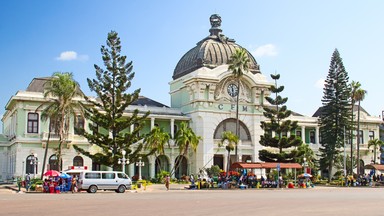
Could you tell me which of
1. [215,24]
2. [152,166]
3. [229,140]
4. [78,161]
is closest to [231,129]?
[229,140]

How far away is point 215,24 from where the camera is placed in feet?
230

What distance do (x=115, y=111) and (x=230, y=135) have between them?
12.9m

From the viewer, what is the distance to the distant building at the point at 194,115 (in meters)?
53.2

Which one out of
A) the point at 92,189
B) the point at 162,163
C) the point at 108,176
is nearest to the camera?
the point at 92,189

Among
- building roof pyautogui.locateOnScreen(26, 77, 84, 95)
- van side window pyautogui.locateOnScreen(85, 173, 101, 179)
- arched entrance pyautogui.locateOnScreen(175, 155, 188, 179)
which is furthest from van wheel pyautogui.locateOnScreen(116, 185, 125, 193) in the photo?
arched entrance pyautogui.locateOnScreen(175, 155, 188, 179)

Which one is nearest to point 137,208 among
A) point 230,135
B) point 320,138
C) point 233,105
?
point 230,135

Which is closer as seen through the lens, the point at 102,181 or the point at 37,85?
the point at 102,181

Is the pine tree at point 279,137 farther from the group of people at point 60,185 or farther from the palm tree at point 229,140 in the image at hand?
the group of people at point 60,185

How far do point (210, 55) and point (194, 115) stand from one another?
822cm

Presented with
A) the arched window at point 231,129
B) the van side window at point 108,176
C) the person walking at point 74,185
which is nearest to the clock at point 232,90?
the arched window at point 231,129

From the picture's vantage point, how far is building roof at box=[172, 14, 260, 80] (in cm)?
6319

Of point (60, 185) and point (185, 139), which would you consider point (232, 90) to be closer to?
point (185, 139)

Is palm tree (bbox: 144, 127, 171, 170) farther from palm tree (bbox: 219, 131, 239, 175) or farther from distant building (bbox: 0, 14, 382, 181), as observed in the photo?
palm tree (bbox: 219, 131, 239, 175)

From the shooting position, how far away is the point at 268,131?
57.7 meters
